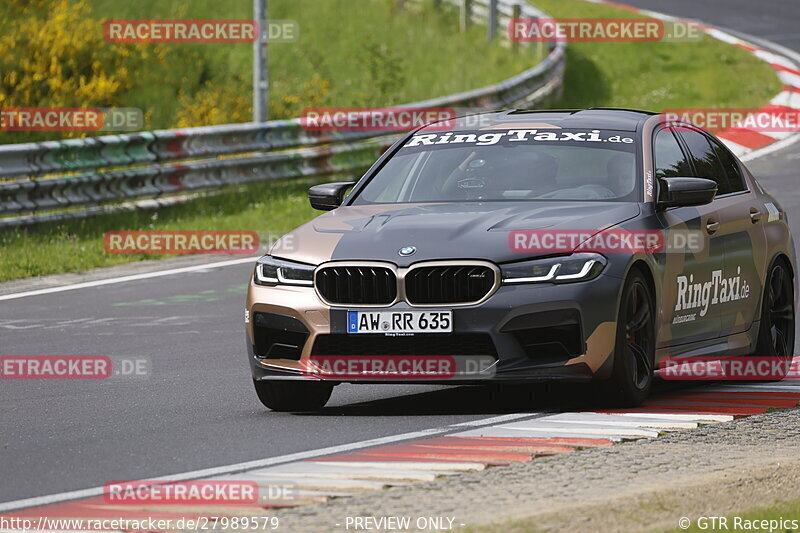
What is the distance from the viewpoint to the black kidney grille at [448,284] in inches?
344

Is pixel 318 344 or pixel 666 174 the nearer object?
pixel 318 344

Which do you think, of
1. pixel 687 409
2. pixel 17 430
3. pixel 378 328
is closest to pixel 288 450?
pixel 378 328

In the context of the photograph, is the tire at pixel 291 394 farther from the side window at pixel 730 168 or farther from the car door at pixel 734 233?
the side window at pixel 730 168

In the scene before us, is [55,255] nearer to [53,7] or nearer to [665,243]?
[665,243]

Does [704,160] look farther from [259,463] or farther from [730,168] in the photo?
[259,463]

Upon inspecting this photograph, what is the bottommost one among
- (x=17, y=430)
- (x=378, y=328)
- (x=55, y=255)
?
(x=55, y=255)

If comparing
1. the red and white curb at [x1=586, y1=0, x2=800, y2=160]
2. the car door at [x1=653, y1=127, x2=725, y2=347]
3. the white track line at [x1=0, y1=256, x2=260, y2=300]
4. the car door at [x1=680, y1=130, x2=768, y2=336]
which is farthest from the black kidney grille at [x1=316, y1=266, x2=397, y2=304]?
the red and white curb at [x1=586, y1=0, x2=800, y2=160]

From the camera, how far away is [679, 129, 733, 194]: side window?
1058 cm

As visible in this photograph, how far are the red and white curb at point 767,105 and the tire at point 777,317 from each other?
38.6 feet

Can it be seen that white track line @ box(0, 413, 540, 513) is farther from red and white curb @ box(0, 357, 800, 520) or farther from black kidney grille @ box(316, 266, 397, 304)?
black kidney grille @ box(316, 266, 397, 304)

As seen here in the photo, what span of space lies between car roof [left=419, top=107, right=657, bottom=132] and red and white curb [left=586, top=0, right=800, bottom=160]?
1234 cm

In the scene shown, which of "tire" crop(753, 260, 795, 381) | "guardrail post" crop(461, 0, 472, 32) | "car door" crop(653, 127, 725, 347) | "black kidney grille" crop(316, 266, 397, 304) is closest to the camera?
"black kidney grille" crop(316, 266, 397, 304)

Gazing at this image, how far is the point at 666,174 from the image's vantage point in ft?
33.1

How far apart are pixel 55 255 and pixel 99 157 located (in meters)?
2.10
